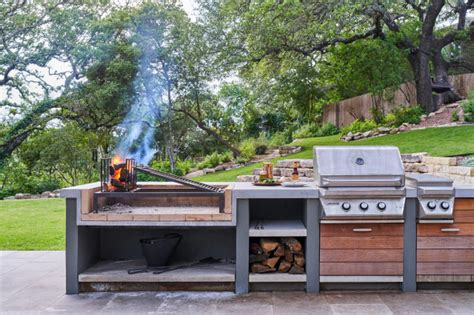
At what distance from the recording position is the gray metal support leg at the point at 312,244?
3150mm

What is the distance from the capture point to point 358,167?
10.3ft

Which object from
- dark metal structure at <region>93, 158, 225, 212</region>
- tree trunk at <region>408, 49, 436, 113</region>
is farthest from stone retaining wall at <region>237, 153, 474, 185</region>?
tree trunk at <region>408, 49, 436, 113</region>

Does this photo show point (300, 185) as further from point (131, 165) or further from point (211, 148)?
point (211, 148)

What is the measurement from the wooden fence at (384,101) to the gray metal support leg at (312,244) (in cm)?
925

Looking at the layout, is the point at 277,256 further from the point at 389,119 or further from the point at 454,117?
the point at 389,119

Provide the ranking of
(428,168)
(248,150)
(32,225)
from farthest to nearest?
(248,150), (32,225), (428,168)

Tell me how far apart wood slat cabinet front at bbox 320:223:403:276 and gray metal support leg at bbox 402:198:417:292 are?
0.04m

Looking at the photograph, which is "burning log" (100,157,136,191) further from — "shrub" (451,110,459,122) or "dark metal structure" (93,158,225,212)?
"shrub" (451,110,459,122)

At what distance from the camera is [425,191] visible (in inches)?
120

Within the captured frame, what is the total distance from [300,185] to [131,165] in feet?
4.41

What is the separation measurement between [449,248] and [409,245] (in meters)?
0.29

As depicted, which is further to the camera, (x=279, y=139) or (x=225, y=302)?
(x=279, y=139)

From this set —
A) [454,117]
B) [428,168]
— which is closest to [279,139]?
[454,117]

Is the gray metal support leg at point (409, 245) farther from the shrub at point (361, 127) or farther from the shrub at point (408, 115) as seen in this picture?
the shrub at point (361, 127)
